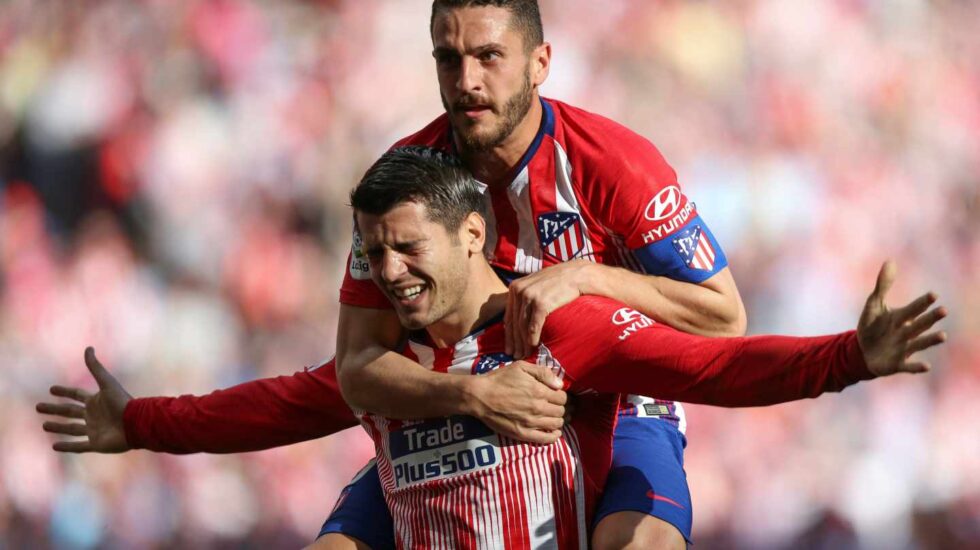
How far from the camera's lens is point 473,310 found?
3.05 meters

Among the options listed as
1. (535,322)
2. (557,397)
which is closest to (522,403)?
(557,397)

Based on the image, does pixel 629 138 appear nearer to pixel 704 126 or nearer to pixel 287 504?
pixel 704 126

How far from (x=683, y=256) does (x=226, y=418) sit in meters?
1.37

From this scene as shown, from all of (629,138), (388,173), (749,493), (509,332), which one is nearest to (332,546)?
(509,332)

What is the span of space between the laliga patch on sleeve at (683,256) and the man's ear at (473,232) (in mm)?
464

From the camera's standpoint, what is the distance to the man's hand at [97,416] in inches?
149

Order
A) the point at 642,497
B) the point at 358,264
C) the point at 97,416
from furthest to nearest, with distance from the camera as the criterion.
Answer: the point at 97,416 < the point at 358,264 < the point at 642,497

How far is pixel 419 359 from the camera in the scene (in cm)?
314

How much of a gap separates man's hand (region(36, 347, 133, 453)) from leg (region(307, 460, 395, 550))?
81 centimetres

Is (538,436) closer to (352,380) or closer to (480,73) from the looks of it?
(352,380)

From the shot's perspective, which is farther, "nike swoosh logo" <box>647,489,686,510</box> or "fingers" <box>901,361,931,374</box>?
"nike swoosh logo" <box>647,489,686,510</box>

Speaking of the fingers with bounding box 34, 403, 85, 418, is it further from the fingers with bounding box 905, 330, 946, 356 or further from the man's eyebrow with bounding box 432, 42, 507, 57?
the fingers with bounding box 905, 330, 946, 356

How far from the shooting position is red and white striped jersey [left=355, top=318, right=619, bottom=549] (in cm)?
286

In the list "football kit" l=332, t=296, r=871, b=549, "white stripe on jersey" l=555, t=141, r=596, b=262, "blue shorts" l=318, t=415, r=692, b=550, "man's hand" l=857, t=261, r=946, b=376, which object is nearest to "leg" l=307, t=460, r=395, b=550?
"blue shorts" l=318, t=415, r=692, b=550
